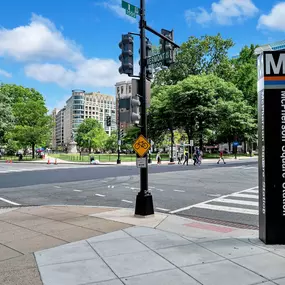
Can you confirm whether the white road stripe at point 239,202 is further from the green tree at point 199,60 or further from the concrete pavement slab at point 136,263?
the green tree at point 199,60

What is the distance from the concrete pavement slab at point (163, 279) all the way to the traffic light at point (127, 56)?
576 cm

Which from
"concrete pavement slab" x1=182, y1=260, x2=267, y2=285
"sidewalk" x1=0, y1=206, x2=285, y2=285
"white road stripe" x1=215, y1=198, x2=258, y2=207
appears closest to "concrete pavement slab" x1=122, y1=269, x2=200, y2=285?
"sidewalk" x1=0, y1=206, x2=285, y2=285

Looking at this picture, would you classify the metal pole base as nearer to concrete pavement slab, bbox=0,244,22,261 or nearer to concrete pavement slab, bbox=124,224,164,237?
concrete pavement slab, bbox=124,224,164,237

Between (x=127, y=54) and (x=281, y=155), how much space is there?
497 centimetres

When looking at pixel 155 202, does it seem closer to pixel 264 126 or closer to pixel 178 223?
pixel 178 223

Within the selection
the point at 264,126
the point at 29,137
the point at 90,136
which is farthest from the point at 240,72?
the point at 90,136

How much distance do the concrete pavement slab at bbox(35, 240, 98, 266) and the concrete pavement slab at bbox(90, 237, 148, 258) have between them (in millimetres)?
150

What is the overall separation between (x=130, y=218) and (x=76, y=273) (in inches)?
151

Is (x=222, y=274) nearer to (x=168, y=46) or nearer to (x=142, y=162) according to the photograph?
(x=142, y=162)

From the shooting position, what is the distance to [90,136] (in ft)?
410

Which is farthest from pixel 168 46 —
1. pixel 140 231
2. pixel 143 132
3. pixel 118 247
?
pixel 118 247

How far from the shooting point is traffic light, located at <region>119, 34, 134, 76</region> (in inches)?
355

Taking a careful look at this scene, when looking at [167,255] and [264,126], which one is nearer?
[167,255]

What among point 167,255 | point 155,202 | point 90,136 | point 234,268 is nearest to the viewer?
point 234,268
